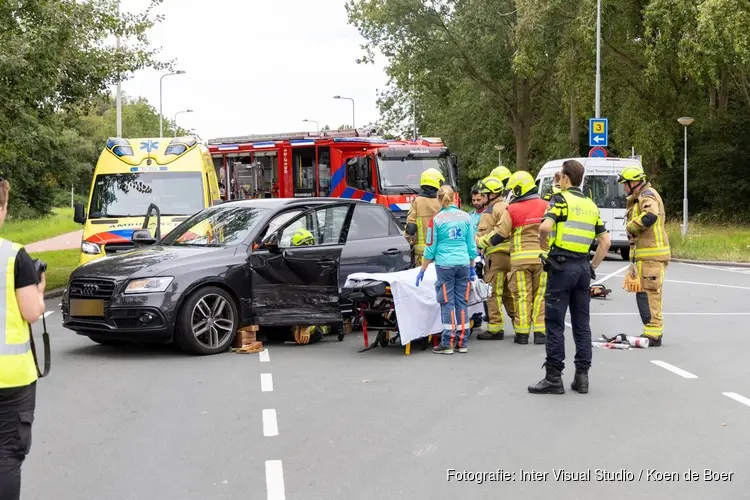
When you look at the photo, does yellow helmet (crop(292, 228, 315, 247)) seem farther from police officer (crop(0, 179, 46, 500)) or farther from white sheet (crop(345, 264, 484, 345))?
police officer (crop(0, 179, 46, 500))

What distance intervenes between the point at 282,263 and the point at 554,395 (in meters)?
3.67

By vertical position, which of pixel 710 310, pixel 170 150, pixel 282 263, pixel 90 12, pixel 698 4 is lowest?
pixel 710 310

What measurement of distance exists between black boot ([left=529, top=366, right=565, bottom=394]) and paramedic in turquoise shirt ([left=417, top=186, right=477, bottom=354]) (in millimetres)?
2104

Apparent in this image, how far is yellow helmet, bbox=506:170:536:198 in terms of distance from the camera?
403 inches

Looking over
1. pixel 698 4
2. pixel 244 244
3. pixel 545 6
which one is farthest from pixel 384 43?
pixel 244 244

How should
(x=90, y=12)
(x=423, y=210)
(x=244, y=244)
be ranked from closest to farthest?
(x=244, y=244)
(x=423, y=210)
(x=90, y=12)

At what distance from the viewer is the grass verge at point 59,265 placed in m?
18.3

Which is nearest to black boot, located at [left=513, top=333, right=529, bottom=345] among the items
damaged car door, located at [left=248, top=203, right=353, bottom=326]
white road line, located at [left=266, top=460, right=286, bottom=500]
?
damaged car door, located at [left=248, top=203, right=353, bottom=326]

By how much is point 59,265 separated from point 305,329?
1437cm

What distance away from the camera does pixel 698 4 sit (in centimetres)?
2662

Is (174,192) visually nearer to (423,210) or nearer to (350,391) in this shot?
(423,210)

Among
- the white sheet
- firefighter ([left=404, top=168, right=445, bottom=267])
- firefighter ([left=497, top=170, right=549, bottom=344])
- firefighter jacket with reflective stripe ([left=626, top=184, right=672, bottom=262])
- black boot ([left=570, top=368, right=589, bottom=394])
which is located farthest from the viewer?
firefighter ([left=404, top=168, right=445, bottom=267])

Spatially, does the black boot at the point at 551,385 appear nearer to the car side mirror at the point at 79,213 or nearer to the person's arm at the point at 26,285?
the person's arm at the point at 26,285

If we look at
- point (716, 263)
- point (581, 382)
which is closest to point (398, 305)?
point (581, 382)
